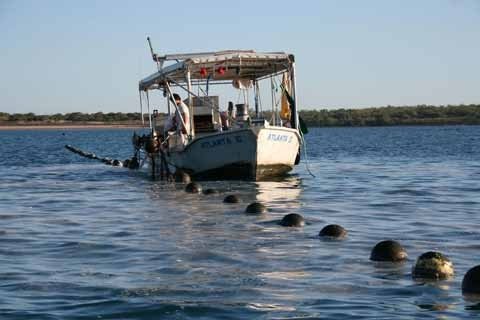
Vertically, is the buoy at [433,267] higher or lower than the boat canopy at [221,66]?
lower

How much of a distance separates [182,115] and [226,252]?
14.2m

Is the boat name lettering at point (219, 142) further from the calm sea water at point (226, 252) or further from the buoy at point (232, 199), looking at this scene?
the buoy at point (232, 199)

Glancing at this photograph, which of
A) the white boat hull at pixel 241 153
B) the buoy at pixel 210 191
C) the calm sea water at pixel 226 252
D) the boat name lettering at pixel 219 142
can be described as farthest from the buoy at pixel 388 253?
the boat name lettering at pixel 219 142

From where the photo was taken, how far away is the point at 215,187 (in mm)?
26812

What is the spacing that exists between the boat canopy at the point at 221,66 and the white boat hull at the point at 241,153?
2.12 meters

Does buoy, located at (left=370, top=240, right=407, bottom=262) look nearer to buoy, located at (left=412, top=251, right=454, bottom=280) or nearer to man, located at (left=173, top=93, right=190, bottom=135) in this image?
buoy, located at (left=412, top=251, right=454, bottom=280)

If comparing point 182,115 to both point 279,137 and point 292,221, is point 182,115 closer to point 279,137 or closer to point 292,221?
point 279,137

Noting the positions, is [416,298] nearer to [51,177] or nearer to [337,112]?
[51,177]

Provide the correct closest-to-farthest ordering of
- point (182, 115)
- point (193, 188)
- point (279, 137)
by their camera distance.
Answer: point (193, 188) < point (279, 137) < point (182, 115)

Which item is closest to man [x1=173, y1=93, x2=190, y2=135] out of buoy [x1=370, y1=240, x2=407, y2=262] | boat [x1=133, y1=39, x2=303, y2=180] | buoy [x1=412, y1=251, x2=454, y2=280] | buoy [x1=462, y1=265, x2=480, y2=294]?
boat [x1=133, y1=39, x2=303, y2=180]

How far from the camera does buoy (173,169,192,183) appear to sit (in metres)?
28.6

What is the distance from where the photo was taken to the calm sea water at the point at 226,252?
10.6 m

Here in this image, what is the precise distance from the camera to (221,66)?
29.2 metres

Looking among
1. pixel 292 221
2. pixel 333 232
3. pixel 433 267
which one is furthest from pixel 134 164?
pixel 433 267
